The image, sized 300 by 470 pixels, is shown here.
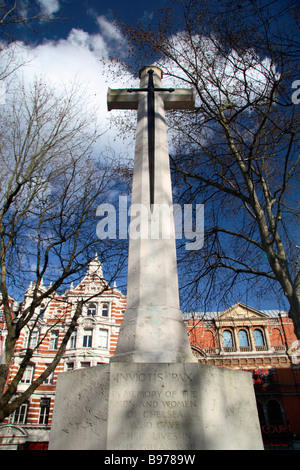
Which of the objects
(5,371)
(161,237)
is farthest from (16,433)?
(161,237)

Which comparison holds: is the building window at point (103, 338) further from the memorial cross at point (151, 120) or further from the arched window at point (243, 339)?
the memorial cross at point (151, 120)

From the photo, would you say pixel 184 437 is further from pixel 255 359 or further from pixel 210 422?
pixel 255 359

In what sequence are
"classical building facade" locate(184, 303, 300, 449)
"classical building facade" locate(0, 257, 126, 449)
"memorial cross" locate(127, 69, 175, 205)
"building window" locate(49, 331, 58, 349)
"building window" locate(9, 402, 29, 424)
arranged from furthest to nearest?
1. "building window" locate(49, 331, 58, 349)
2. "classical building facade" locate(184, 303, 300, 449)
3. "building window" locate(9, 402, 29, 424)
4. "classical building facade" locate(0, 257, 126, 449)
5. "memorial cross" locate(127, 69, 175, 205)

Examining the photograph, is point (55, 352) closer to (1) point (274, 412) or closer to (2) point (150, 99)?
(1) point (274, 412)

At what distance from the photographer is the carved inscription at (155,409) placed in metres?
2.17

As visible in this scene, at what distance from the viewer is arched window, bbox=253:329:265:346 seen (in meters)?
32.6

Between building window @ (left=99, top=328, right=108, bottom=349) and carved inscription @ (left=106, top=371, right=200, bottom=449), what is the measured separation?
2939 cm

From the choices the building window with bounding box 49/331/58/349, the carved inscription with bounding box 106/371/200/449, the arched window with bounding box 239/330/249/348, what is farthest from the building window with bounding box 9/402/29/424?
the carved inscription with bounding box 106/371/200/449

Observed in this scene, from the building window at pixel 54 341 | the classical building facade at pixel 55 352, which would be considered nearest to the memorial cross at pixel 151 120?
the classical building facade at pixel 55 352

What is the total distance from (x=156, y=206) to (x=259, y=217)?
5802 millimetres

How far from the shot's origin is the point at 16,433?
2391 cm

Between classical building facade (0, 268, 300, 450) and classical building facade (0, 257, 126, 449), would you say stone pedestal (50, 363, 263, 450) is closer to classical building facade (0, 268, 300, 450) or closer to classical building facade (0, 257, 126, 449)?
classical building facade (0, 257, 126, 449)

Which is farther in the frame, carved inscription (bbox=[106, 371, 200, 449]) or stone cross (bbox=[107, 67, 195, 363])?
stone cross (bbox=[107, 67, 195, 363])

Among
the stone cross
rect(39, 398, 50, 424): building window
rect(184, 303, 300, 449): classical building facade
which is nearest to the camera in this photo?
the stone cross
